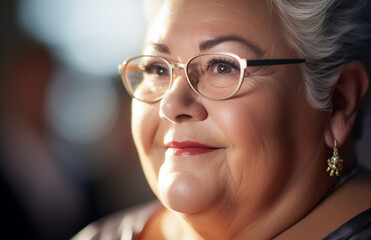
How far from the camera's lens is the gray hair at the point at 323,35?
1363 millimetres

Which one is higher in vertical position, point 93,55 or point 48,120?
point 93,55

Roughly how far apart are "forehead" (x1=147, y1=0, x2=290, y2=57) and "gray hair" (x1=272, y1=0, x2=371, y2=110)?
0.19ft

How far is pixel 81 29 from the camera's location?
3008mm

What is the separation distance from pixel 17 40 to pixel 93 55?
56cm

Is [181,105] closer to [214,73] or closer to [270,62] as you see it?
[214,73]

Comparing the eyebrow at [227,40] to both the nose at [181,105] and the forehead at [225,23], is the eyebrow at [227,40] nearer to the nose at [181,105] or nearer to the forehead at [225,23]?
the forehead at [225,23]

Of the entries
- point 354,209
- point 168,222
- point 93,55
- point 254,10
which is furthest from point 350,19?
point 93,55

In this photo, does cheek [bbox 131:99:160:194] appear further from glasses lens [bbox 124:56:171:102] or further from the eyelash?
the eyelash

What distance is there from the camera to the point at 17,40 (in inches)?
118

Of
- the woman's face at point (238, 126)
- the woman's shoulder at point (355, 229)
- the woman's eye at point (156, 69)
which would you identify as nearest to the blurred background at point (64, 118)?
the woman's eye at point (156, 69)

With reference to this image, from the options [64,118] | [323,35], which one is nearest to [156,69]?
[323,35]

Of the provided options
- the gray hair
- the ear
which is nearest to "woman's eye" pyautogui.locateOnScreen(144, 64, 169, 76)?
the gray hair

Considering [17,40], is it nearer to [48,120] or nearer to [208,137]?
[48,120]

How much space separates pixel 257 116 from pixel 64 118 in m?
2.15
